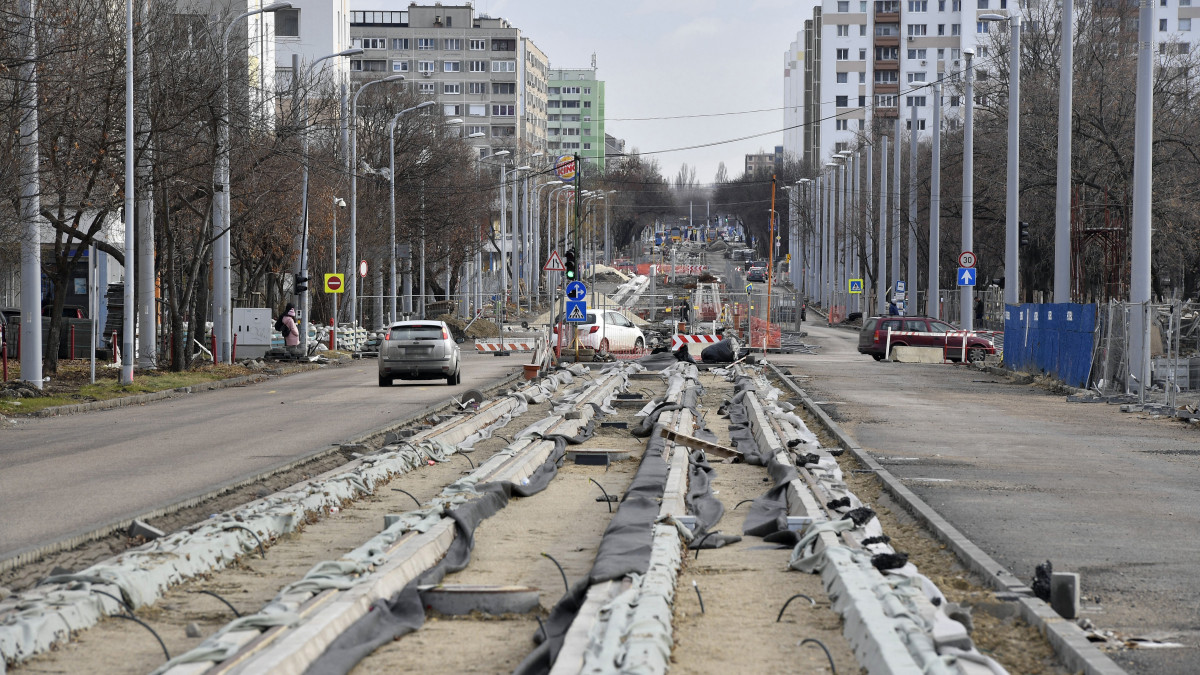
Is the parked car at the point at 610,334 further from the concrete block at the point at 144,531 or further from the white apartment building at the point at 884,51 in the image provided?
the white apartment building at the point at 884,51

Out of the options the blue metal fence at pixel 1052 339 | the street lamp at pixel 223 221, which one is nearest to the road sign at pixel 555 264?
the street lamp at pixel 223 221

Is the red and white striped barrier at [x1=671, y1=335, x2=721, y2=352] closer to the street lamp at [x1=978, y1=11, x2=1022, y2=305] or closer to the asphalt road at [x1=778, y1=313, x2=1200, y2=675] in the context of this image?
the street lamp at [x1=978, y1=11, x2=1022, y2=305]

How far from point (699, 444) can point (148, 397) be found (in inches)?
626

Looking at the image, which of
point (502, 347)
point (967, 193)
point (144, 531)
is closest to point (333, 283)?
point (502, 347)

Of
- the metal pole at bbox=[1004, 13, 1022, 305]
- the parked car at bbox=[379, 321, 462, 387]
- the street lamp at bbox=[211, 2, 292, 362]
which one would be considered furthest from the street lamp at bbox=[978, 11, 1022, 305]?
the street lamp at bbox=[211, 2, 292, 362]

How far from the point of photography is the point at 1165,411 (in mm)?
25797

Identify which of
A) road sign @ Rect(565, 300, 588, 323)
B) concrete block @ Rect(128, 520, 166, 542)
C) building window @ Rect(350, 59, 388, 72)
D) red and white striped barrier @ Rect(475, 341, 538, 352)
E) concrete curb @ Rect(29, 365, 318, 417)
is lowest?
concrete curb @ Rect(29, 365, 318, 417)

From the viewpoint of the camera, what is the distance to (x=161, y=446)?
1933 cm

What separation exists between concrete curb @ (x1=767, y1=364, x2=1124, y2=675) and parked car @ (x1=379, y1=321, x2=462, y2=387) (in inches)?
730

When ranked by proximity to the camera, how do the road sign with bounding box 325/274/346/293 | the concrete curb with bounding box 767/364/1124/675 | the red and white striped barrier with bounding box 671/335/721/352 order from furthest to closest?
1. the road sign with bounding box 325/274/346/293
2. the red and white striped barrier with bounding box 671/335/721/352
3. the concrete curb with bounding box 767/364/1124/675

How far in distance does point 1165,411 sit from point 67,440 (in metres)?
18.1

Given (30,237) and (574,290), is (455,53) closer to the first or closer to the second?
(574,290)

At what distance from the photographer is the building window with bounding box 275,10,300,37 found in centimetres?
10269

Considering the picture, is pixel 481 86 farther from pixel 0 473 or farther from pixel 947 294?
pixel 0 473
